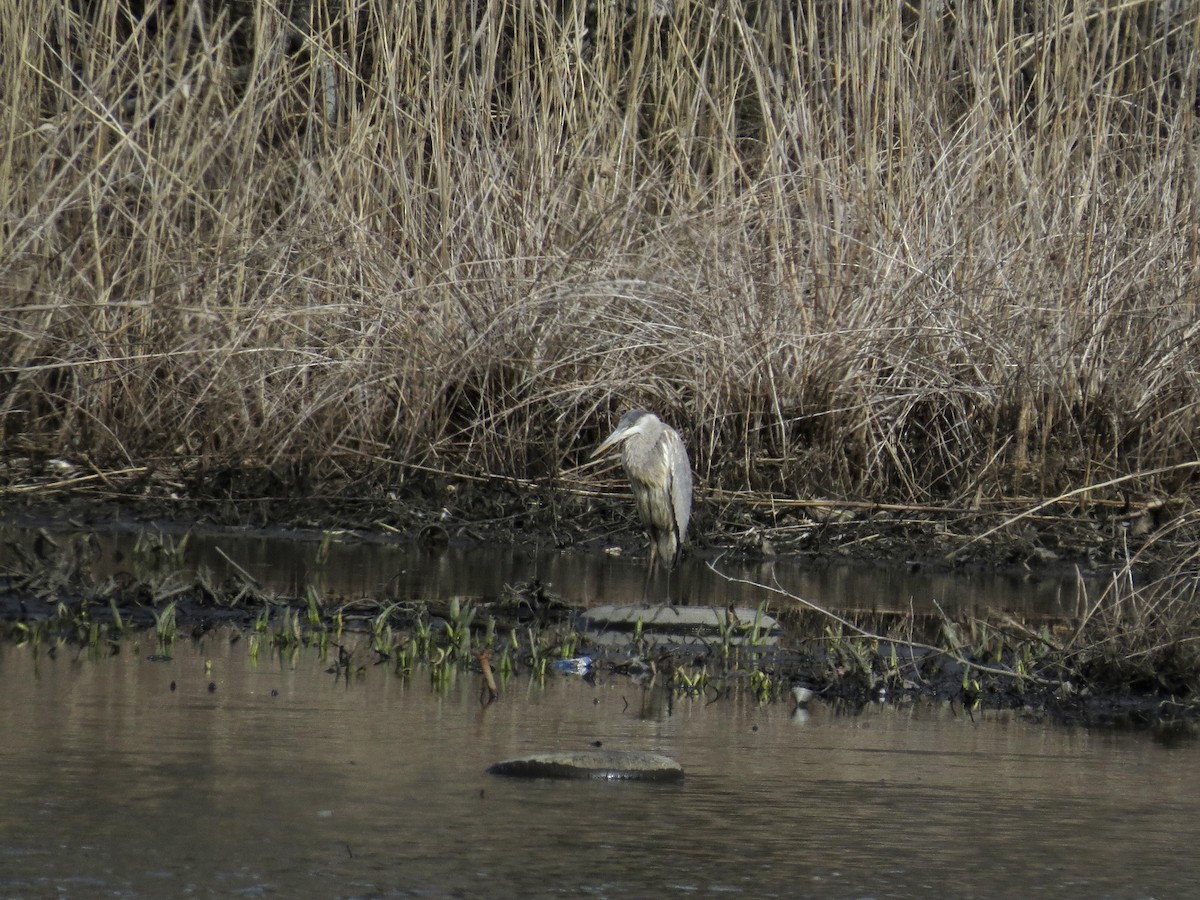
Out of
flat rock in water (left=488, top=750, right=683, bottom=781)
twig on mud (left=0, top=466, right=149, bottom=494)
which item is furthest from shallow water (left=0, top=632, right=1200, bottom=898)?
twig on mud (left=0, top=466, right=149, bottom=494)

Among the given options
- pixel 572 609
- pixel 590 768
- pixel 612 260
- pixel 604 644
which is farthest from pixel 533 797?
pixel 612 260

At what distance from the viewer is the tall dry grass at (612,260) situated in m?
8.44

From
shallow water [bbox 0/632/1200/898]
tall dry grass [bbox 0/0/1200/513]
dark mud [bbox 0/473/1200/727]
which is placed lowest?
shallow water [bbox 0/632/1200/898]

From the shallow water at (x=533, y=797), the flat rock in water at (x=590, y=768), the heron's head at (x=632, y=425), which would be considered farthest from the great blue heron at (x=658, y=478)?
the flat rock in water at (x=590, y=768)

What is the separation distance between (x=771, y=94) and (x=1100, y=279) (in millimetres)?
1958

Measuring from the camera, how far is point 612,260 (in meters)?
8.66

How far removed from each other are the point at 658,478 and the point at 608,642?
1.71 metres

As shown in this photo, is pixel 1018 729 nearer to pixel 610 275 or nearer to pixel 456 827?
pixel 456 827

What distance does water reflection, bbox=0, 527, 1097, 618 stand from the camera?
6.77 m

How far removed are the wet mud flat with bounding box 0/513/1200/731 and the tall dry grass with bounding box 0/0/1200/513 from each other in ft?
6.98

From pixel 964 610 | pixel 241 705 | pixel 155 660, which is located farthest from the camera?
pixel 964 610

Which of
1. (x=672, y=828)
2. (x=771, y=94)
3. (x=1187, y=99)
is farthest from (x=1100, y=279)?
(x=672, y=828)

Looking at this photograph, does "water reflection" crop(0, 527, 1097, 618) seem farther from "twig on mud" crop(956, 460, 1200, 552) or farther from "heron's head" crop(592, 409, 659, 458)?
"heron's head" crop(592, 409, 659, 458)

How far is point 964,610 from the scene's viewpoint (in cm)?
668
